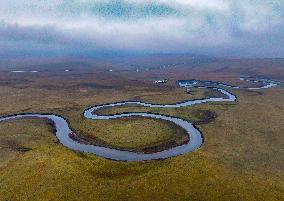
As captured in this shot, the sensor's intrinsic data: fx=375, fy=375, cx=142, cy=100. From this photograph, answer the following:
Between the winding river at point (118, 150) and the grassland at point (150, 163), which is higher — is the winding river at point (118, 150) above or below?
below

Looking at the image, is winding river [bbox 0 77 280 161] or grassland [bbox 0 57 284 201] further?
winding river [bbox 0 77 280 161]

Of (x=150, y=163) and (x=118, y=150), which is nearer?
(x=150, y=163)

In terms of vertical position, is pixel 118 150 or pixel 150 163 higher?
pixel 150 163

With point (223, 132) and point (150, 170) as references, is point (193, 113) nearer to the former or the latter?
point (223, 132)

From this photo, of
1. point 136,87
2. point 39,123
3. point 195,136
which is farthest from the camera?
point 136,87

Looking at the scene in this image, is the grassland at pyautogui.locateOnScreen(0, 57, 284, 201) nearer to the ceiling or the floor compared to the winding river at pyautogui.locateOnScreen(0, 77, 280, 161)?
nearer to the ceiling

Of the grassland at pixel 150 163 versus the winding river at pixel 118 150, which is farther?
the winding river at pixel 118 150

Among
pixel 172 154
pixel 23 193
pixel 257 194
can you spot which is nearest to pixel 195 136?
pixel 172 154

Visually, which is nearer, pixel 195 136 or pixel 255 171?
pixel 255 171
